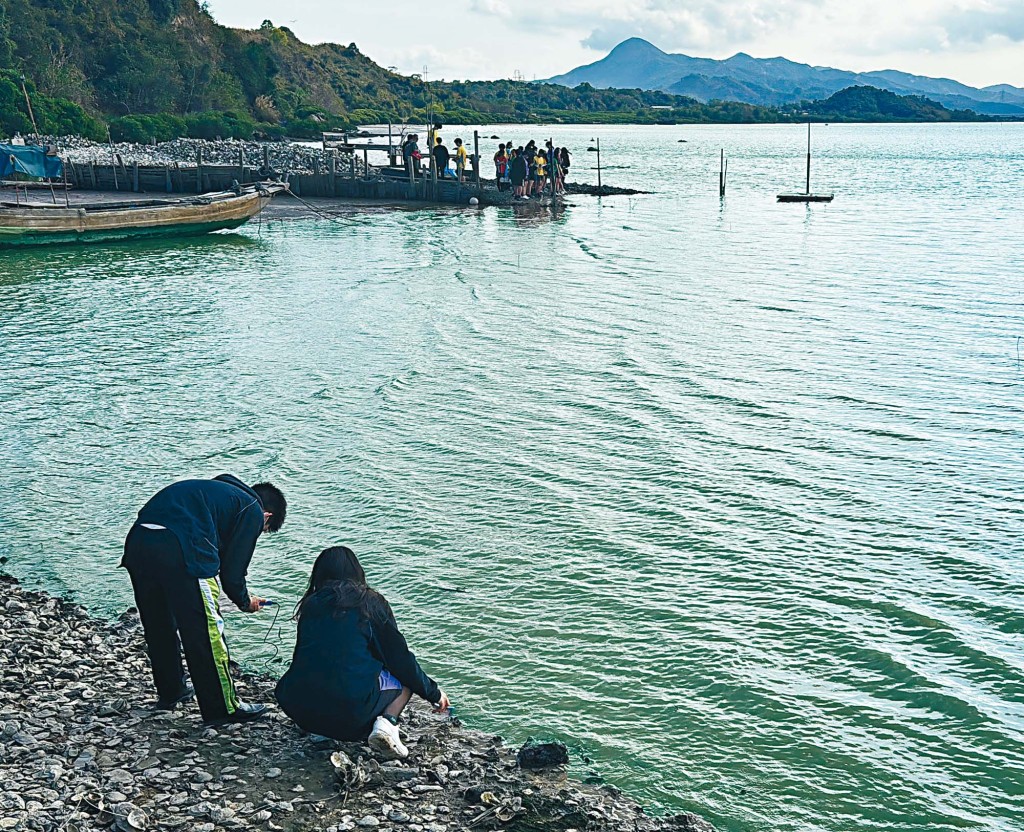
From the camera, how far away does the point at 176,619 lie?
6.48 metres

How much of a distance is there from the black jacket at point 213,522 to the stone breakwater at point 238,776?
1011mm

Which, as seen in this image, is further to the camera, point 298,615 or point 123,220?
point 123,220

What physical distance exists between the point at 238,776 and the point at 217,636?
35.1 inches

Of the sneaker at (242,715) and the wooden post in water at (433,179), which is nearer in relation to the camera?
the sneaker at (242,715)

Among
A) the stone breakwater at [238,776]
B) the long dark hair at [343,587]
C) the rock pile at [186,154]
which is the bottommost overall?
the stone breakwater at [238,776]

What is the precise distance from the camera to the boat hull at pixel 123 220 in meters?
32.1

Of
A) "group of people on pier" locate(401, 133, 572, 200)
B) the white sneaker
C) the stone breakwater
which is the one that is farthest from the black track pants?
"group of people on pier" locate(401, 133, 572, 200)

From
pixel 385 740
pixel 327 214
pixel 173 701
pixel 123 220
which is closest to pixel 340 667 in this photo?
pixel 385 740

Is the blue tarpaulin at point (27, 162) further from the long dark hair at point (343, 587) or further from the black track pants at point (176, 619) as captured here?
the long dark hair at point (343, 587)

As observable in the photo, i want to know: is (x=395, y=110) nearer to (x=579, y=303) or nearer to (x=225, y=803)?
(x=579, y=303)

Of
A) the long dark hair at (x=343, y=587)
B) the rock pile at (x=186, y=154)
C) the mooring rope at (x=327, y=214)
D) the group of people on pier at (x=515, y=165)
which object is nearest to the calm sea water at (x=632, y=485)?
the long dark hair at (x=343, y=587)

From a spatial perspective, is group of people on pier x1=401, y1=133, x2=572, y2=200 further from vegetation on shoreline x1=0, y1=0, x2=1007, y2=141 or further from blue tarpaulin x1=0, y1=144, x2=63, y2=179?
blue tarpaulin x1=0, y1=144, x2=63, y2=179

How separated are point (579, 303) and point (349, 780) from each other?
20425 mm

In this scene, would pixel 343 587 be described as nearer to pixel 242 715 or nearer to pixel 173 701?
pixel 242 715
